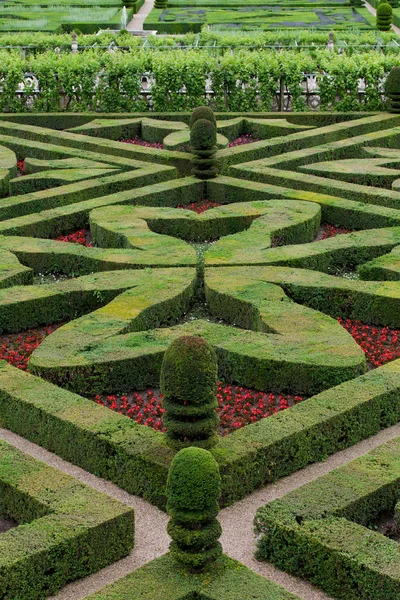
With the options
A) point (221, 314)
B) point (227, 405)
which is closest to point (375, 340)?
point (221, 314)

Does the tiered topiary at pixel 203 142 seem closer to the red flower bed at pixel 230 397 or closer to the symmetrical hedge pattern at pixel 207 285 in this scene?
the symmetrical hedge pattern at pixel 207 285

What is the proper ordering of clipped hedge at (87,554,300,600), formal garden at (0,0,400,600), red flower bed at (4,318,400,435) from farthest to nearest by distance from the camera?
1. red flower bed at (4,318,400,435)
2. formal garden at (0,0,400,600)
3. clipped hedge at (87,554,300,600)

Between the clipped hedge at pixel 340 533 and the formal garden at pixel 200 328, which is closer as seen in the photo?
the clipped hedge at pixel 340 533

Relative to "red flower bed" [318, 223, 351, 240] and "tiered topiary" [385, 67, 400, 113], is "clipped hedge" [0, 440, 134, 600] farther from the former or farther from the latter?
"tiered topiary" [385, 67, 400, 113]

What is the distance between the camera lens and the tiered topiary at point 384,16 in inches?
1598

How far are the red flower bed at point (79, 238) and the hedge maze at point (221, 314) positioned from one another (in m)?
0.11

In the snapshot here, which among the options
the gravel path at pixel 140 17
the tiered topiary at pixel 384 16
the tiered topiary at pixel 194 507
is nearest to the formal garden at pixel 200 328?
the tiered topiary at pixel 194 507

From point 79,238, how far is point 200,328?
17.8 feet

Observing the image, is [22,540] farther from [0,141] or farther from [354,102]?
[354,102]

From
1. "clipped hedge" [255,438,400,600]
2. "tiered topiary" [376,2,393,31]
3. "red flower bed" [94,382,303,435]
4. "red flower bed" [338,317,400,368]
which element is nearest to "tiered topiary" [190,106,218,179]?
"red flower bed" [338,317,400,368]

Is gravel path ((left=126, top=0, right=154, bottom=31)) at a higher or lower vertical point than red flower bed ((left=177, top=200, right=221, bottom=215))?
higher

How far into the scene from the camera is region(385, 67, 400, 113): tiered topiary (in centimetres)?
2389

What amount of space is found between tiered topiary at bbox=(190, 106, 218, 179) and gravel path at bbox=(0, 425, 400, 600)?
941cm

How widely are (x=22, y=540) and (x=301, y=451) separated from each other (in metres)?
3.14
